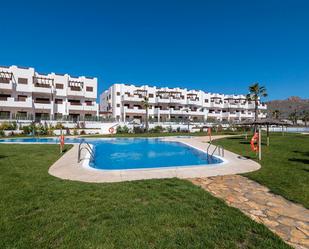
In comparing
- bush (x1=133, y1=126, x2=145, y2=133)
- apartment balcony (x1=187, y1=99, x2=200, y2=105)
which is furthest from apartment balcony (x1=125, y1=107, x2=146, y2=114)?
apartment balcony (x1=187, y1=99, x2=200, y2=105)

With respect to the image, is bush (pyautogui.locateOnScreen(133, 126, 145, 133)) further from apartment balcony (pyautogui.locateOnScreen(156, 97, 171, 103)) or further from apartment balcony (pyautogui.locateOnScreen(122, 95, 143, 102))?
apartment balcony (pyautogui.locateOnScreen(156, 97, 171, 103))

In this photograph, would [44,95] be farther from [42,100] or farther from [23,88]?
[23,88]

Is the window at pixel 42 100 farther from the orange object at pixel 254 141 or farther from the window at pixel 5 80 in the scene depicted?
the orange object at pixel 254 141

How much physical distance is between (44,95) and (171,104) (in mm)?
29361

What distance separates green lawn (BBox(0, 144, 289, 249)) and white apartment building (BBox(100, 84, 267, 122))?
114ft

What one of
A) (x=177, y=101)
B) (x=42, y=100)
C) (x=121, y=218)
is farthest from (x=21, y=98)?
(x=121, y=218)

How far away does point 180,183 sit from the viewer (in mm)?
6371

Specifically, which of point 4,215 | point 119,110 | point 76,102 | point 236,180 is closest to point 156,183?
point 236,180

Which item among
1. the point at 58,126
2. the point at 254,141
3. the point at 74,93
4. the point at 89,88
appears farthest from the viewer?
the point at 89,88

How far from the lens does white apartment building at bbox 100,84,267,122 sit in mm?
47656

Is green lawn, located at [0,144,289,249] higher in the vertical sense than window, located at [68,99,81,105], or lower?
lower

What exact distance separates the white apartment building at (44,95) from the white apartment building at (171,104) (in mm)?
7064

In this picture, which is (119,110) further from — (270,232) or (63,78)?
(270,232)

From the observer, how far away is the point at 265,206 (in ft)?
15.6
